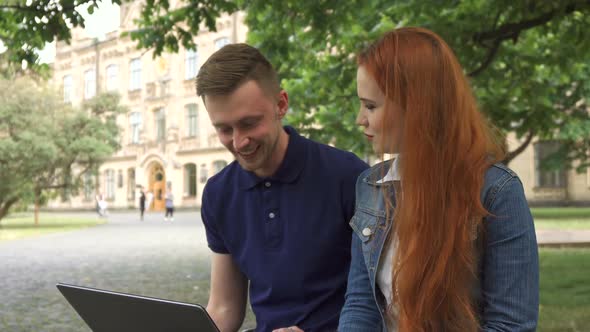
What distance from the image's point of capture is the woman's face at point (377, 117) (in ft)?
6.01

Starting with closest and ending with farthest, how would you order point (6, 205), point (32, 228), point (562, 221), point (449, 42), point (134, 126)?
point (449, 42) → point (562, 221) → point (32, 228) → point (6, 205) → point (134, 126)

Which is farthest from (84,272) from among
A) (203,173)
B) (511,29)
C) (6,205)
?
(203,173)

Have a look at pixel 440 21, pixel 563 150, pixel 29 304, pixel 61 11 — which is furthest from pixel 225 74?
pixel 563 150

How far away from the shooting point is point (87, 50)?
170 ft

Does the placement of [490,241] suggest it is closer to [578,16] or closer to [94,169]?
[578,16]

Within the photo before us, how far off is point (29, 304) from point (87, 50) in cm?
4633

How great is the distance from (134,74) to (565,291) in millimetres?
43599

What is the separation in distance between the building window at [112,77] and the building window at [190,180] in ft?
33.2

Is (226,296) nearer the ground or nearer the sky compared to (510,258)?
nearer the ground

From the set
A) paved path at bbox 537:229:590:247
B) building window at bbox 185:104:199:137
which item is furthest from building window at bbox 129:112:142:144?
paved path at bbox 537:229:590:247

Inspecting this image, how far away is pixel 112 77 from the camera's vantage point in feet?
166

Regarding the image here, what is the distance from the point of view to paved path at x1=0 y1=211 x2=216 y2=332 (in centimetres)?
756

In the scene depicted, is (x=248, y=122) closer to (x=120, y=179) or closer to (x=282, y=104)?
(x=282, y=104)

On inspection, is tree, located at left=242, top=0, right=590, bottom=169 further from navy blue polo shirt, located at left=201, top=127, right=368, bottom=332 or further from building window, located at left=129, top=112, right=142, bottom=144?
building window, located at left=129, top=112, right=142, bottom=144
